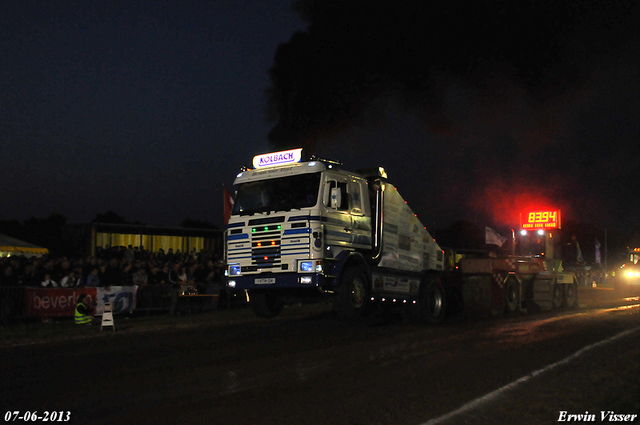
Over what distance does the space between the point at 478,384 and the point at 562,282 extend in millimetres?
16328

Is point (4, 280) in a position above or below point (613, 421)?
above

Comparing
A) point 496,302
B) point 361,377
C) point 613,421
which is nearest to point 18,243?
point 496,302

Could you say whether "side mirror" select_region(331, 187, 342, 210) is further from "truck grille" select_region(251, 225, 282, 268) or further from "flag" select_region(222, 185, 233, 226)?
"flag" select_region(222, 185, 233, 226)

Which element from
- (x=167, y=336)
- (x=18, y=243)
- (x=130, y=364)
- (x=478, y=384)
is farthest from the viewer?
(x=18, y=243)

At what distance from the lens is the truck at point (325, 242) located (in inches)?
513

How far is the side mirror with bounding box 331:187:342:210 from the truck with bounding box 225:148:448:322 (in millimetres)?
22

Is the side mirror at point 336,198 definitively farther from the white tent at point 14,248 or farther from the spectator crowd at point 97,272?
the white tent at point 14,248

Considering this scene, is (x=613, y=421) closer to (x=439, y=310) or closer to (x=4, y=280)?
(x=439, y=310)

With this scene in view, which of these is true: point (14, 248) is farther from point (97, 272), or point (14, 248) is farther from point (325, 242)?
point (325, 242)

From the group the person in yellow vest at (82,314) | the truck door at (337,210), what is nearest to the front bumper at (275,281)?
the truck door at (337,210)

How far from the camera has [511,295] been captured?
19.6 meters

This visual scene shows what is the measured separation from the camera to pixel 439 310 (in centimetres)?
1661

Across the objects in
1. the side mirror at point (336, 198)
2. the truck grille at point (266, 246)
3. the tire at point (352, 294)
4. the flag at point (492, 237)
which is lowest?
the tire at point (352, 294)

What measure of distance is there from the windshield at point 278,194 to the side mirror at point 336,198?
0.38m
